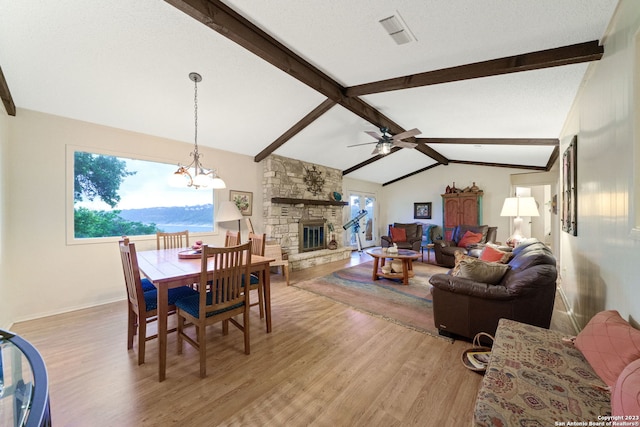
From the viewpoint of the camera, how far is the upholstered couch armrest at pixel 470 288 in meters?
2.16

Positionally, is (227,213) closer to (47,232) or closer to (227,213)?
(227,213)

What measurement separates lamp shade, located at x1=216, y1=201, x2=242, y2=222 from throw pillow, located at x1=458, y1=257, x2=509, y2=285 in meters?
3.36

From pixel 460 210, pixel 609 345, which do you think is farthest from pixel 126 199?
pixel 460 210

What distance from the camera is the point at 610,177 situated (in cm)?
170

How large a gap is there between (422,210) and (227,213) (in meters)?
6.24

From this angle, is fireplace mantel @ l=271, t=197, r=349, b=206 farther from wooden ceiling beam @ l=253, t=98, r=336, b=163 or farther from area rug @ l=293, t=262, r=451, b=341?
area rug @ l=293, t=262, r=451, b=341

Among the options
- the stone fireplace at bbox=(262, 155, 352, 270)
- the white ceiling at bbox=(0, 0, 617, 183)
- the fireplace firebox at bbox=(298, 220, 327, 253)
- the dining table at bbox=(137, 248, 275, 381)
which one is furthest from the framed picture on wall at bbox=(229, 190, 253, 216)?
the dining table at bbox=(137, 248, 275, 381)

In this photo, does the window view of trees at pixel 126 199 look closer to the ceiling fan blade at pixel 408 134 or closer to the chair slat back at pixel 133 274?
the chair slat back at pixel 133 274

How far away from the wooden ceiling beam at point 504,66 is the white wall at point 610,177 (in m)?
0.14

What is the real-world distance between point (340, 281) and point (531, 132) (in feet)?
12.9

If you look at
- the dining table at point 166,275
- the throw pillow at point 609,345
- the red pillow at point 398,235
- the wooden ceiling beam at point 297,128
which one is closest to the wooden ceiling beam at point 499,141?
the red pillow at point 398,235

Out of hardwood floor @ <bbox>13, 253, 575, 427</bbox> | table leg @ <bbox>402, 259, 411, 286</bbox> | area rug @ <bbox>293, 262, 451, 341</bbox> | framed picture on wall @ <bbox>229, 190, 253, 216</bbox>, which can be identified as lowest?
hardwood floor @ <bbox>13, 253, 575, 427</bbox>

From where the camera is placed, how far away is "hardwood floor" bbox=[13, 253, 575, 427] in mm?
1555

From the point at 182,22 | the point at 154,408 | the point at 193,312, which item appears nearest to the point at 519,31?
the point at 182,22
